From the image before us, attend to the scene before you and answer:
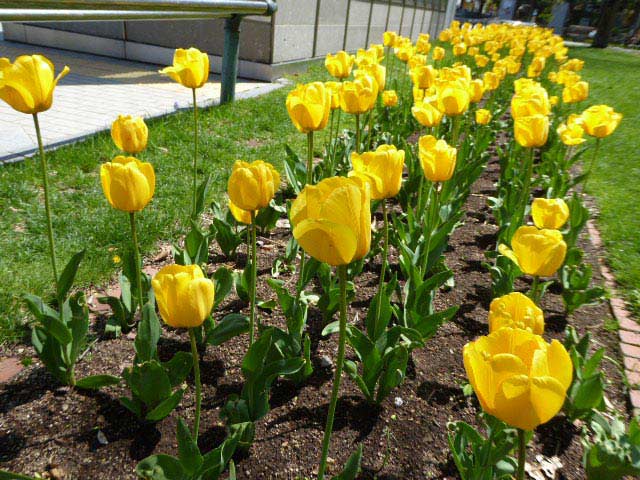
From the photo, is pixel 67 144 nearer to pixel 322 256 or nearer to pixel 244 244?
pixel 244 244

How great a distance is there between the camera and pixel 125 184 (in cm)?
151

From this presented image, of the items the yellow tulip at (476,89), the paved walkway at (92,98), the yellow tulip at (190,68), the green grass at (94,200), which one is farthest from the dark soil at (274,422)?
the paved walkway at (92,98)

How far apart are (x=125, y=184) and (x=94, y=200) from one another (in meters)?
1.90

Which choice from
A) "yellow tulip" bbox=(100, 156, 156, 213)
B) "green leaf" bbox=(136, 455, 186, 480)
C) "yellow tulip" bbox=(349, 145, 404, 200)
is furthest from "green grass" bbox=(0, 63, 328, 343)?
"yellow tulip" bbox=(349, 145, 404, 200)

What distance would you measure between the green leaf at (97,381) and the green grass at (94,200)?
47 cm

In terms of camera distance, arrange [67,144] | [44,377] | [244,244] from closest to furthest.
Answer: [44,377] → [244,244] → [67,144]

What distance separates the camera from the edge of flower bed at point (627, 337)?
2176 mm

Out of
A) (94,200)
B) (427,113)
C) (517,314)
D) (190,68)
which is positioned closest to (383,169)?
(517,314)

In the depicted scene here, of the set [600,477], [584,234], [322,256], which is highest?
[322,256]

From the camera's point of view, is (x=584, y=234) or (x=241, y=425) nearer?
(x=241, y=425)

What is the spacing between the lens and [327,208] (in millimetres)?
989

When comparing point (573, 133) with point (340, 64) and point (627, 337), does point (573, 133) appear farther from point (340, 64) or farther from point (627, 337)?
point (340, 64)

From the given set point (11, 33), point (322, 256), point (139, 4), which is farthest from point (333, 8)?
point (322, 256)

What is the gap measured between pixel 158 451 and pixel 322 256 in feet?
3.29
